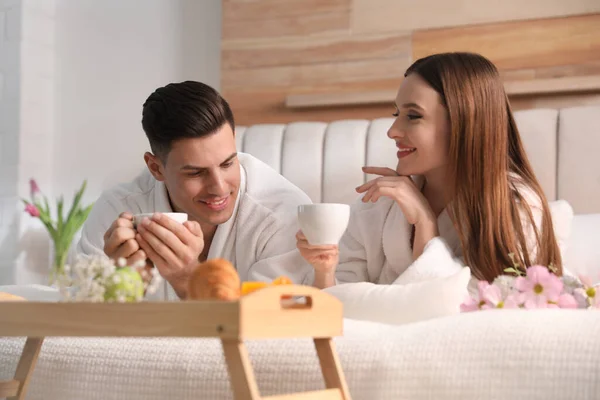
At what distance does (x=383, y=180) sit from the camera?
219 centimetres

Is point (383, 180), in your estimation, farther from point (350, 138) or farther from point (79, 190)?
point (79, 190)

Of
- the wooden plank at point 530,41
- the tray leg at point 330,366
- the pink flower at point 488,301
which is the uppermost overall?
the wooden plank at point 530,41

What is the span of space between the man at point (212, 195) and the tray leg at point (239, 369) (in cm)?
87

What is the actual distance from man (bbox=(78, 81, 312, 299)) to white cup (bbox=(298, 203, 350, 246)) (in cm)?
37

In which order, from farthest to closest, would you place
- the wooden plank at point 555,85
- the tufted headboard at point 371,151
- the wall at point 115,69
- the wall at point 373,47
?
the wall at point 115,69 < the wall at point 373,47 < the wooden plank at point 555,85 < the tufted headboard at point 371,151

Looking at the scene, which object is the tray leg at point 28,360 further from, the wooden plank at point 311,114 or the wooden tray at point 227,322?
the wooden plank at point 311,114

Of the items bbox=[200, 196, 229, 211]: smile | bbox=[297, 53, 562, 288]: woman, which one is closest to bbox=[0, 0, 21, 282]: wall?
bbox=[200, 196, 229, 211]: smile

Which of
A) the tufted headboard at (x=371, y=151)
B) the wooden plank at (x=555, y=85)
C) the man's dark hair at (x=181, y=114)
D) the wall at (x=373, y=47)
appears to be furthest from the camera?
the wall at (x=373, y=47)

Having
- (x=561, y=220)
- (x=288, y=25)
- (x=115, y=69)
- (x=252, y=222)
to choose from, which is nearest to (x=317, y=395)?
(x=252, y=222)

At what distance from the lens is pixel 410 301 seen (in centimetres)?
163

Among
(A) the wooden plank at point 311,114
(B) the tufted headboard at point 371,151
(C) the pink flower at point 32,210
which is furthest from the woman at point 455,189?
(C) the pink flower at point 32,210

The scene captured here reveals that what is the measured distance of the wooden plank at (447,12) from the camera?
2971mm

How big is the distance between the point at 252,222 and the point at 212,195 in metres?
0.19

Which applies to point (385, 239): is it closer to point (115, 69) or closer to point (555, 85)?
point (555, 85)
